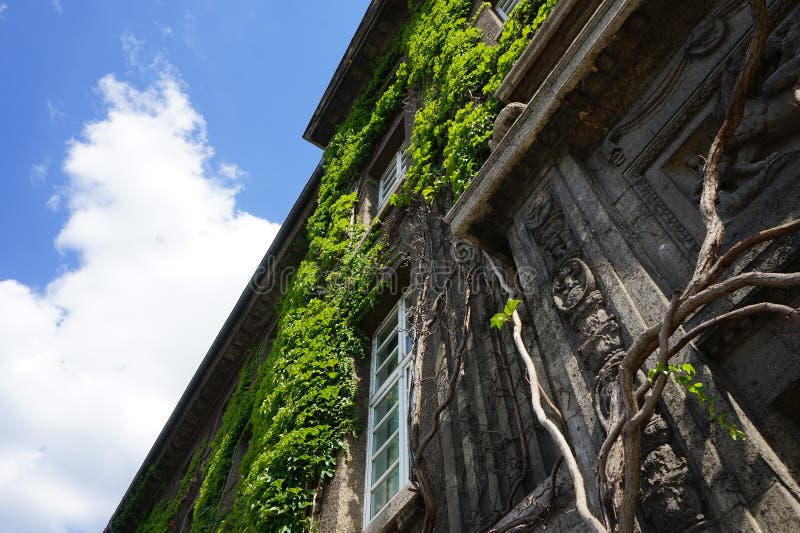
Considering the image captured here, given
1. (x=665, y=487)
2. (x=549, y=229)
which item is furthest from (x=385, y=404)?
(x=665, y=487)

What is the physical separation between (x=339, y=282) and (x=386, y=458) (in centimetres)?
317

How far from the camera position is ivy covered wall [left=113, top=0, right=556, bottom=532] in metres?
6.03

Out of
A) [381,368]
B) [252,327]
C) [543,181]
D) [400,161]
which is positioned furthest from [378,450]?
[252,327]

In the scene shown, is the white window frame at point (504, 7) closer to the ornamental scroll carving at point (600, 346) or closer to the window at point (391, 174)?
the window at point (391, 174)

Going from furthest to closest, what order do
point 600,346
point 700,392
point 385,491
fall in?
point 385,491 → point 600,346 → point 700,392

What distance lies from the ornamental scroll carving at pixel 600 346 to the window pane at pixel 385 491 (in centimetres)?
276

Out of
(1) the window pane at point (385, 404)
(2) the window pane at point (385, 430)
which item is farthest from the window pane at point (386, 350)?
(2) the window pane at point (385, 430)

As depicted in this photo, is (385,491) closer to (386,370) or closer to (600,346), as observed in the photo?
(386,370)

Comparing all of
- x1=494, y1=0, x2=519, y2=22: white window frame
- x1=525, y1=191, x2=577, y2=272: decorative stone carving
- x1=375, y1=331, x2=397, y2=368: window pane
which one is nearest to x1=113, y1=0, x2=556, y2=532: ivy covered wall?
x1=375, y1=331, x2=397, y2=368: window pane

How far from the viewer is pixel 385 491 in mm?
5566

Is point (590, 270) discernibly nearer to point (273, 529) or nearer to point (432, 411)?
point (432, 411)

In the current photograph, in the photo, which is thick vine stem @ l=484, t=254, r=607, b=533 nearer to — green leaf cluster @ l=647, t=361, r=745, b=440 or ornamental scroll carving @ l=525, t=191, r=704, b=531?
ornamental scroll carving @ l=525, t=191, r=704, b=531

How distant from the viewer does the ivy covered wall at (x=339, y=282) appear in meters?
6.03

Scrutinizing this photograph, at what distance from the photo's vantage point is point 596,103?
12.1 feet
